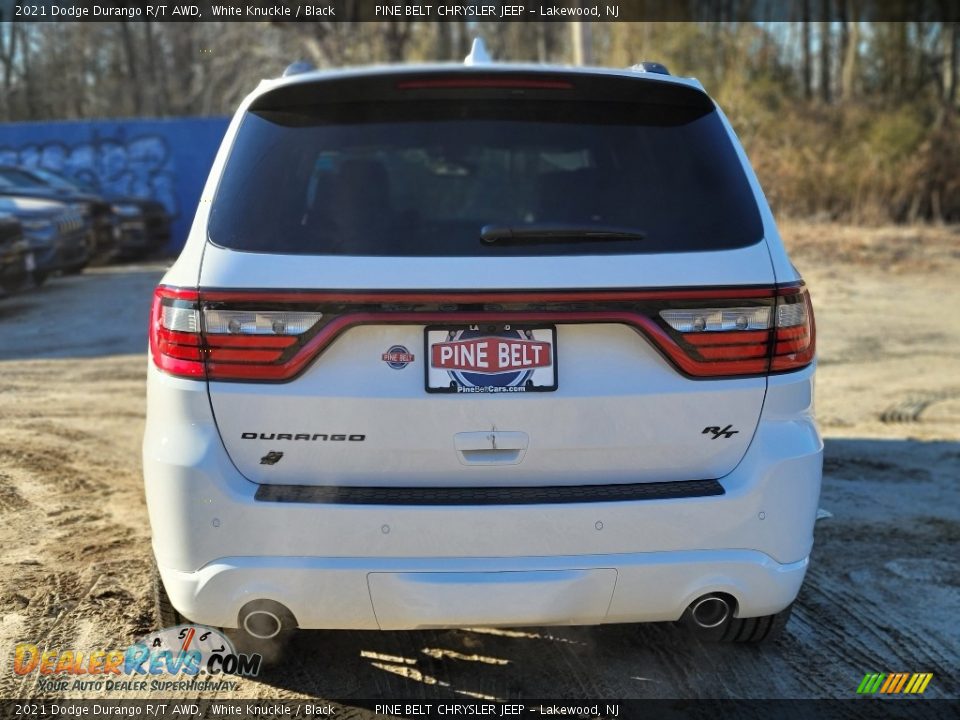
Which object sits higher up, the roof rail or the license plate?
the roof rail

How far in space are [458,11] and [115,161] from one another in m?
12.2

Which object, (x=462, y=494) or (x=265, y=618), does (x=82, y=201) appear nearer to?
(x=265, y=618)

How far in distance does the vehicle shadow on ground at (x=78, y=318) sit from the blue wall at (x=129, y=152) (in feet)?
16.5

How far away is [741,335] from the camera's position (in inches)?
107

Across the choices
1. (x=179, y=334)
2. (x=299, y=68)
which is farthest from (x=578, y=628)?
(x=299, y=68)

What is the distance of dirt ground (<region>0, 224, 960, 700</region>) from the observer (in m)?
3.22

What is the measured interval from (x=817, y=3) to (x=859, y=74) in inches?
264

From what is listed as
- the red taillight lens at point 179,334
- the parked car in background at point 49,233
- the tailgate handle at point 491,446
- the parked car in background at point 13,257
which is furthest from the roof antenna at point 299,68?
the parked car in background at point 49,233

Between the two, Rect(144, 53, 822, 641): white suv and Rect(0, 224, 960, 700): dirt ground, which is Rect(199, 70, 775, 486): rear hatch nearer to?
Rect(144, 53, 822, 641): white suv

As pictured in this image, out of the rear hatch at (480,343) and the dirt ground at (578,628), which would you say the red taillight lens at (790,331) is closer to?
the rear hatch at (480,343)

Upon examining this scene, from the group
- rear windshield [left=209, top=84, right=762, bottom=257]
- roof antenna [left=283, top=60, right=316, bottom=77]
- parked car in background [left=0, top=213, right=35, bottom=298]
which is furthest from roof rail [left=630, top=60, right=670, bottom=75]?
parked car in background [left=0, top=213, right=35, bottom=298]

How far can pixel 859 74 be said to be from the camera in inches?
1160

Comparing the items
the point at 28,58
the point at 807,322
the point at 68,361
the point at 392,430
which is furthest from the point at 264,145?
the point at 28,58

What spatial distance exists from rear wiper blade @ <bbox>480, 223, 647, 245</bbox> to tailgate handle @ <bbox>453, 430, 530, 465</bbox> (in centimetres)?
52
